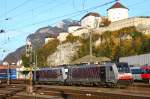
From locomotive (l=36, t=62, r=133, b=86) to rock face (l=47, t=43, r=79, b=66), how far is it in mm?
61207

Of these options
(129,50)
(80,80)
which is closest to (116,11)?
(129,50)

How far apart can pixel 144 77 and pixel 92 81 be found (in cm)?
1320

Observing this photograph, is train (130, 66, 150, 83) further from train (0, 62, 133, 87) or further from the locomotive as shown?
the locomotive

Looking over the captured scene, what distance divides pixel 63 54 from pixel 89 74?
8440 centimetres

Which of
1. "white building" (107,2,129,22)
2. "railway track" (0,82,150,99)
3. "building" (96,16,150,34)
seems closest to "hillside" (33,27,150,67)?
"building" (96,16,150,34)

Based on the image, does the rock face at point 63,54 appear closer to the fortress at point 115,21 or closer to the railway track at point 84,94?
the fortress at point 115,21

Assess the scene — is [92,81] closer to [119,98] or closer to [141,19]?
[119,98]

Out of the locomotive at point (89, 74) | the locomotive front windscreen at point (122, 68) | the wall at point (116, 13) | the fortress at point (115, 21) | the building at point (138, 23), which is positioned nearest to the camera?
the locomotive at point (89, 74)

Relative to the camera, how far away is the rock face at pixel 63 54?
137837 millimetres

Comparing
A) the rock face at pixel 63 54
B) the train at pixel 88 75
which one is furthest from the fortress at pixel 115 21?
the train at pixel 88 75

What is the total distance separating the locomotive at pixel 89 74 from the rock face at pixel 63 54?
61207 millimetres

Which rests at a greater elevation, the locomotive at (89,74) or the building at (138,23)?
the building at (138,23)

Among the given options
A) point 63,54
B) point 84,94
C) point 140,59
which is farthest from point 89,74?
point 63,54

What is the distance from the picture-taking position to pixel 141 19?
121750mm
